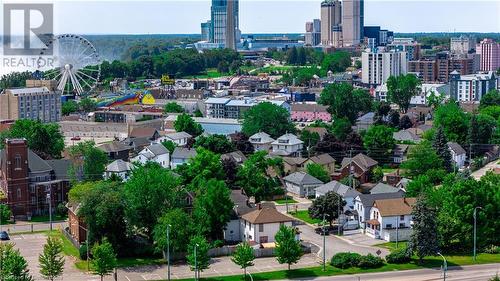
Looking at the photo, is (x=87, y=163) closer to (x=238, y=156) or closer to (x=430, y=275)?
(x=238, y=156)

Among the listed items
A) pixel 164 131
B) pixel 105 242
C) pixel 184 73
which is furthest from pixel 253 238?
pixel 184 73

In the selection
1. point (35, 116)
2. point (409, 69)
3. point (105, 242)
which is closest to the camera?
point (105, 242)

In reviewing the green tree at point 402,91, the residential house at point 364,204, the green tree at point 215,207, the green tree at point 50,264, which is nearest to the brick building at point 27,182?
the green tree at point 215,207

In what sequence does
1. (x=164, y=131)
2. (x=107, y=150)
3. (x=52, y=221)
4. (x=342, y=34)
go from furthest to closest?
(x=342, y=34), (x=164, y=131), (x=107, y=150), (x=52, y=221)

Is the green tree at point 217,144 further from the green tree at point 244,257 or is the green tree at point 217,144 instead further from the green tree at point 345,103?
the green tree at point 244,257

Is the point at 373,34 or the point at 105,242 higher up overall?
the point at 373,34

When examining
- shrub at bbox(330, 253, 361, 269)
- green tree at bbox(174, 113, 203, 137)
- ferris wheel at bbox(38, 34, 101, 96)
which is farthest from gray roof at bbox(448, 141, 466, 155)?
ferris wheel at bbox(38, 34, 101, 96)

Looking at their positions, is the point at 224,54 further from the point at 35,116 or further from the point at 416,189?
the point at 416,189
